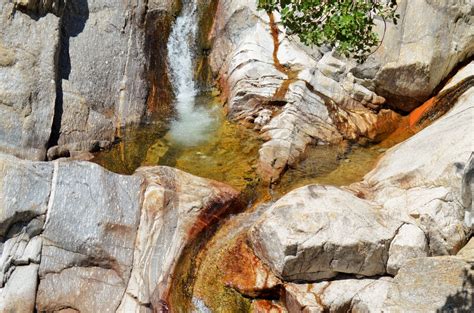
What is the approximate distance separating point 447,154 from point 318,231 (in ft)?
11.2

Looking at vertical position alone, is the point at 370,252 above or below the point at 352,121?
below

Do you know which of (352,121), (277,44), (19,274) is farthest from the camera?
(277,44)

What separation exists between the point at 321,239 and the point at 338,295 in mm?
1066

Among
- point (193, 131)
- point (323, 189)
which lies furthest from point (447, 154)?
point (193, 131)

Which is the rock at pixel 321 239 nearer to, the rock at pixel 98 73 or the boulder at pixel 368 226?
the boulder at pixel 368 226

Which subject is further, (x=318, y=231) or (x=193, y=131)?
(x=193, y=131)

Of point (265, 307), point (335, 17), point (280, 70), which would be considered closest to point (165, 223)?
point (265, 307)

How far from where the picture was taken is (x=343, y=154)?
14.2 meters

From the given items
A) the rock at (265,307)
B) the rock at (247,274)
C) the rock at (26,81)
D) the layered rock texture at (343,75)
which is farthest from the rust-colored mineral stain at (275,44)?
the rock at (265,307)

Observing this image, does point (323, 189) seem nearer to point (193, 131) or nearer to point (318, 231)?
point (318, 231)

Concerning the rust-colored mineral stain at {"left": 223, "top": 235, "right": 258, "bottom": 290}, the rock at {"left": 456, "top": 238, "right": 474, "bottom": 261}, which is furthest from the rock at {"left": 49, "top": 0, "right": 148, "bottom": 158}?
the rock at {"left": 456, "top": 238, "right": 474, "bottom": 261}

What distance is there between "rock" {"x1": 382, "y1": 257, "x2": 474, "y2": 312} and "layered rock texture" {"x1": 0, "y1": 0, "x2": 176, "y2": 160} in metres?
7.89

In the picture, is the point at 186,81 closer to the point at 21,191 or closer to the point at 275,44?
the point at 275,44

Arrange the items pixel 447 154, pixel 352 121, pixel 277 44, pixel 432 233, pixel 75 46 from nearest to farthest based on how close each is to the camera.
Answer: pixel 432 233
pixel 447 154
pixel 75 46
pixel 352 121
pixel 277 44
